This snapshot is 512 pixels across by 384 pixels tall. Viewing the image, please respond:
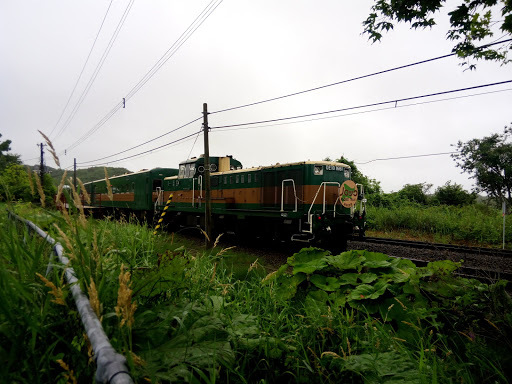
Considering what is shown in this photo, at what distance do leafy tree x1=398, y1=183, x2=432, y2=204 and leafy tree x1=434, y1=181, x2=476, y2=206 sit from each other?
1337 mm

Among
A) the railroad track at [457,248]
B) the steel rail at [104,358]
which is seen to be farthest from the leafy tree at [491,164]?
the steel rail at [104,358]

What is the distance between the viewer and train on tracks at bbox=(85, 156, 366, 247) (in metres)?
9.84

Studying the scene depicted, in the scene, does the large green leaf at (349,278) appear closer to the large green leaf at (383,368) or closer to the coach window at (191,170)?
the large green leaf at (383,368)

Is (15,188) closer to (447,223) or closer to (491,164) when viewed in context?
(447,223)

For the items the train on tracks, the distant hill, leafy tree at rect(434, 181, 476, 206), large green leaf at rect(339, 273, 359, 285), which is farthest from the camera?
leafy tree at rect(434, 181, 476, 206)

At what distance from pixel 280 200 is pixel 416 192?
2445 cm

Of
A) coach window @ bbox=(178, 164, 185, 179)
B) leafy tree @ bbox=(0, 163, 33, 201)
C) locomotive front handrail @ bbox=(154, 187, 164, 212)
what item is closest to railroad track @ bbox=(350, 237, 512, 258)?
coach window @ bbox=(178, 164, 185, 179)

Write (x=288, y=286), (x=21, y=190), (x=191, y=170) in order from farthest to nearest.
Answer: (x=191, y=170)
(x=21, y=190)
(x=288, y=286)

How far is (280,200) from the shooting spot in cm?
1055

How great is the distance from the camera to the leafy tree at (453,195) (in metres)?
26.2

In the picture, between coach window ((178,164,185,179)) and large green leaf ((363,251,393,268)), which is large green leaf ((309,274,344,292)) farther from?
coach window ((178,164,185,179))

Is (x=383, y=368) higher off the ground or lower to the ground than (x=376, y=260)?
lower

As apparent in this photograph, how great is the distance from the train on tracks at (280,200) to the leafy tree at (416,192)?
19602 millimetres

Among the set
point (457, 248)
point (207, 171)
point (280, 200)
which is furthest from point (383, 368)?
point (457, 248)
